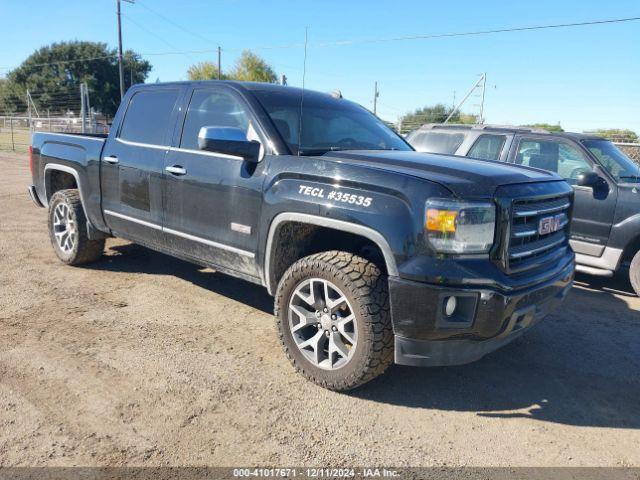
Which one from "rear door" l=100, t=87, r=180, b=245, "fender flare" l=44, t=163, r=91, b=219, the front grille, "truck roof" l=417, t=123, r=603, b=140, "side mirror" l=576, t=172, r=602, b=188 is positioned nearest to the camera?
the front grille

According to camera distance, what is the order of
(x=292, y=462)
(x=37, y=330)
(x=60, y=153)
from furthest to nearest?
(x=60, y=153) < (x=37, y=330) < (x=292, y=462)

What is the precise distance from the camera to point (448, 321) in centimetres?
281

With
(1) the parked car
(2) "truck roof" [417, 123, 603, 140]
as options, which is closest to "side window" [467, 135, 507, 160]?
(1) the parked car

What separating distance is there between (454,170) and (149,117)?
3001 millimetres

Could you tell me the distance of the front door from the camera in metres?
3.71

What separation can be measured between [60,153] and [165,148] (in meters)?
1.95

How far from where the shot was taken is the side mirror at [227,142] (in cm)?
344

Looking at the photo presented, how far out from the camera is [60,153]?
5.61 meters

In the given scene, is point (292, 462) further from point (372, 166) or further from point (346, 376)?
point (372, 166)

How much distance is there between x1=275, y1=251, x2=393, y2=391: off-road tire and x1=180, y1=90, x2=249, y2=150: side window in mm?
1356

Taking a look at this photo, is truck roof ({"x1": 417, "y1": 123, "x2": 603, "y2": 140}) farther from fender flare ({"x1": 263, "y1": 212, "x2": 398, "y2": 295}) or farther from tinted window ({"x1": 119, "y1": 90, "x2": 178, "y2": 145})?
fender flare ({"x1": 263, "y1": 212, "x2": 398, "y2": 295})

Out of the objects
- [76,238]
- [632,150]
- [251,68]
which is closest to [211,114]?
[76,238]

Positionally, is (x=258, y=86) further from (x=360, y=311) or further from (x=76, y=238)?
(x=76, y=238)

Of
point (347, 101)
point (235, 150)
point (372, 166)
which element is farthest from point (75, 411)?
A: point (347, 101)
